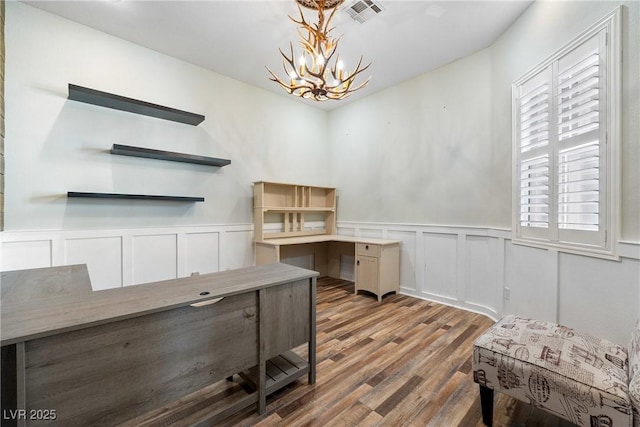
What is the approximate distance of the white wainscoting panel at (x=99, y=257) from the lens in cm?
265

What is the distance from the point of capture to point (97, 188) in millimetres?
2770

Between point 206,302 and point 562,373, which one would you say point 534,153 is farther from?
point 206,302

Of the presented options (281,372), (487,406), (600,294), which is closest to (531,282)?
(600,294)

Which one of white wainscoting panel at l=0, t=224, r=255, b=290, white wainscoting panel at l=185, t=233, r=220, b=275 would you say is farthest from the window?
white wainscoting panel at l=185, t=233, r=220, b=275

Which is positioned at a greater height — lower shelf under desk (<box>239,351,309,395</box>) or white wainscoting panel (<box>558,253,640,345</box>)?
white wainscoting panel (<box>558,253,640,345</box>)

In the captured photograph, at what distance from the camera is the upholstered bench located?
1.10m

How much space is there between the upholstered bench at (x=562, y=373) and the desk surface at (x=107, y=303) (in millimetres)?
1195

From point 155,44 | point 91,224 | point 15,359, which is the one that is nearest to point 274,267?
point 15,359

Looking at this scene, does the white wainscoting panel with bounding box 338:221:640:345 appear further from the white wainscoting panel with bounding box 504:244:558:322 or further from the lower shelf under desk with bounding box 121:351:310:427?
the lower shelf under desk with bounding box 121:351:310:427

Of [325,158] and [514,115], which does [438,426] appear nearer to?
[514,115]

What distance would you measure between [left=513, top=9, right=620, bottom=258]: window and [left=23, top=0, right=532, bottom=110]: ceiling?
2.69 ft

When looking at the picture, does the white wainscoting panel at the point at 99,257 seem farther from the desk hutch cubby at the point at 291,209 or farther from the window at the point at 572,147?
the window at the point at 572,147

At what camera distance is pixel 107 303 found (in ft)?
4.12

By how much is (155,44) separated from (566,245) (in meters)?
4.44
